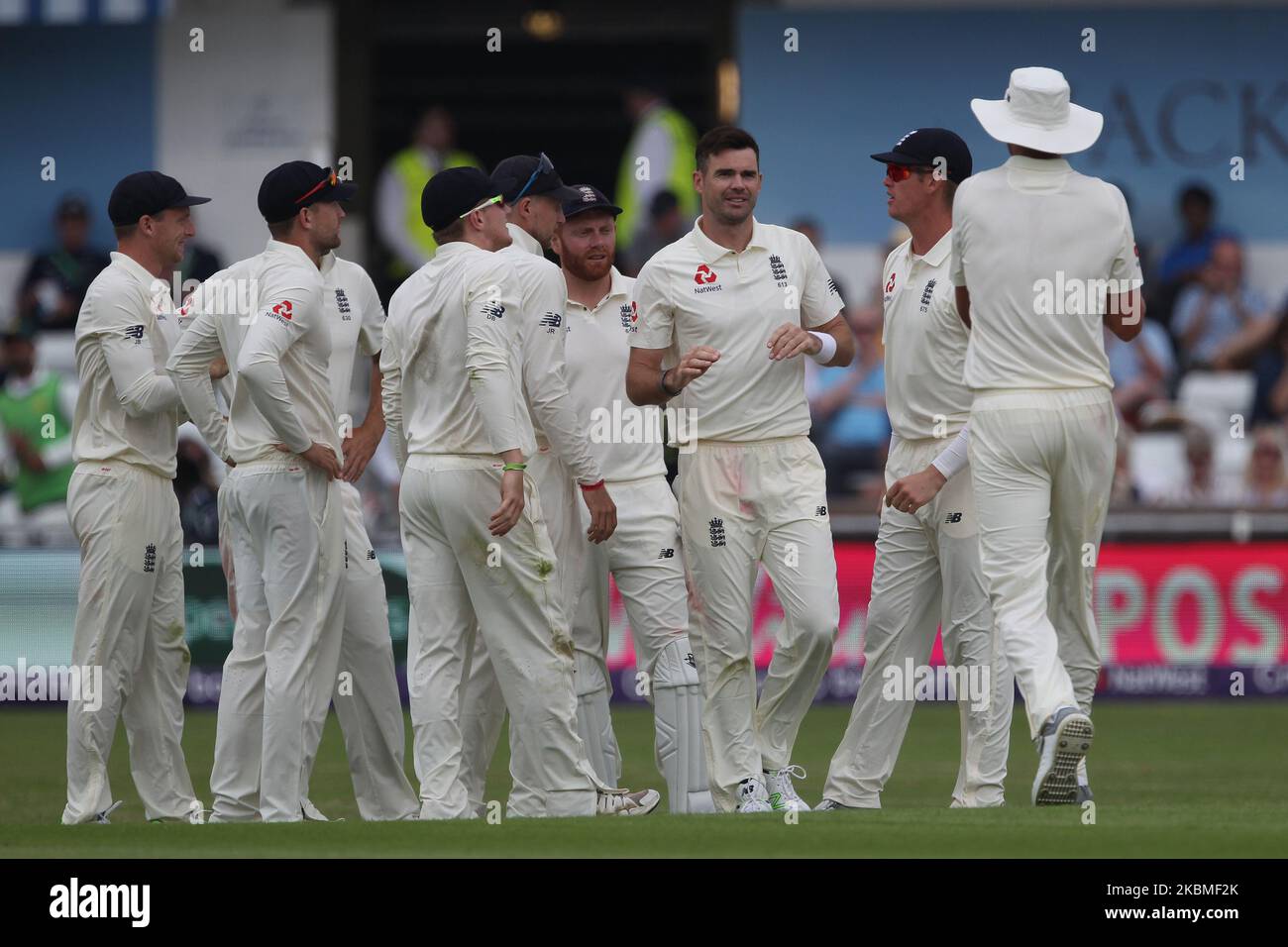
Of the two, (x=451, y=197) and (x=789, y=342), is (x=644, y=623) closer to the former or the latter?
(x=789, y=342)

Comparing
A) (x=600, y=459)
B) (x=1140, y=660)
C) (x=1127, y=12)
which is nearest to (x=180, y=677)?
(x=600, y=459)

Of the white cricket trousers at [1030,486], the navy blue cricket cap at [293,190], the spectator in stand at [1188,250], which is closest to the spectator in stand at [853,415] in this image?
the spectator in stand at [1188,250]

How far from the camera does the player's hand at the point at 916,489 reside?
8727 millimetres

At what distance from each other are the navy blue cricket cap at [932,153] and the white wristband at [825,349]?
Result: 2.76ft

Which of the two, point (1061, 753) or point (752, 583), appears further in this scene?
point (752, 583)

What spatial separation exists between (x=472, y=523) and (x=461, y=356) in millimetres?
657

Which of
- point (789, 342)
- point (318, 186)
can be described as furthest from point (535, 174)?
point (789, 342)

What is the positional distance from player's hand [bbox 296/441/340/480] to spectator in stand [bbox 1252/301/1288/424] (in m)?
12.8

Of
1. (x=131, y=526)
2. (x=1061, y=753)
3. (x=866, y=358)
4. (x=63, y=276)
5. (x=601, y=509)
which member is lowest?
(x=1061, y=753)

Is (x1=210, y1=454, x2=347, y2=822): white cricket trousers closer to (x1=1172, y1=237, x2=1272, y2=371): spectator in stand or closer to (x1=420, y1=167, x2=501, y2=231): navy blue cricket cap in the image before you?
(x1=420, y1=167, x2=501, y2=231): navy blue cricket cap

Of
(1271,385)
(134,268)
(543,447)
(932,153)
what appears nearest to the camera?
(932,153)

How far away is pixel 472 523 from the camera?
8.40m

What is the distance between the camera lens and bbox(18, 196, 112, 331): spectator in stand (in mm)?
20281
